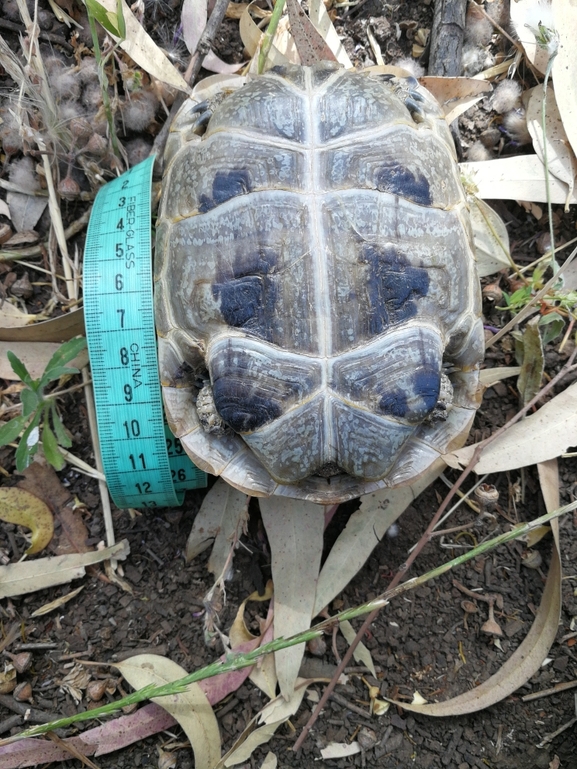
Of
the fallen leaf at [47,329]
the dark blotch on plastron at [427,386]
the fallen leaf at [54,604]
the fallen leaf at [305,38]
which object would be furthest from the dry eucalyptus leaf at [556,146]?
the fallen leaf at [54,604]

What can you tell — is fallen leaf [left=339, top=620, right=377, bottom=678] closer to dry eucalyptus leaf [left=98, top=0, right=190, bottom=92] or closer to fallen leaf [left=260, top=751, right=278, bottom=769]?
fallen leaf [left=260, top=751, right=278, bottom=769]

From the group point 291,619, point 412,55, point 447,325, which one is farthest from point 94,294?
point 412,55

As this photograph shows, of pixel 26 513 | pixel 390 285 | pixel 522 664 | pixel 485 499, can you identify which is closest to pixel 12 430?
pixel 26 513

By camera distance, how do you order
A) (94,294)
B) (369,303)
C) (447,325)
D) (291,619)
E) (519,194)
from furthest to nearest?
(519,194)
(291,619)
(94,294)
(447,325)
(369,303)

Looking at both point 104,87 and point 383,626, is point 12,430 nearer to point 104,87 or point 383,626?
point 104,87

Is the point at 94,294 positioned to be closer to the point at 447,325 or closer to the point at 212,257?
the point at 212,257

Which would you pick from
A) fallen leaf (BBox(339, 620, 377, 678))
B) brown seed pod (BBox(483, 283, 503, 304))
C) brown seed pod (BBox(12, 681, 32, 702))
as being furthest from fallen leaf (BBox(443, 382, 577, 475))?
brown seed pod (BBox(12, 681, 32, 702))
